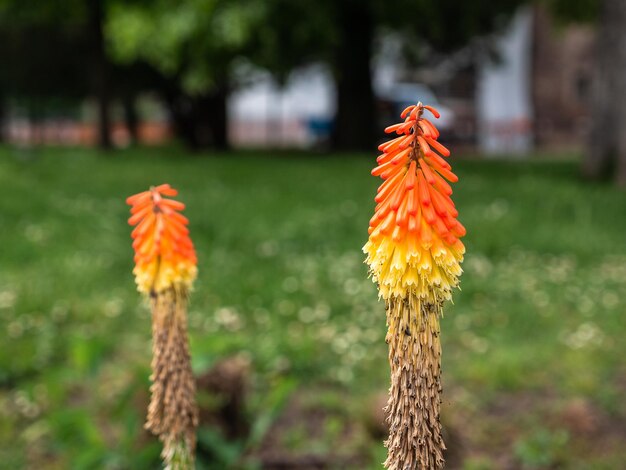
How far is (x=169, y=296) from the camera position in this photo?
6.48 ft

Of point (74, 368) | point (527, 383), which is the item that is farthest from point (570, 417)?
point (74, 368)

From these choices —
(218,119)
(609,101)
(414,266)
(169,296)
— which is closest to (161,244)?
(169,296)

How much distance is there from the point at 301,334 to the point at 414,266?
5132 mm

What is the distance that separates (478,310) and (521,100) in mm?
25447

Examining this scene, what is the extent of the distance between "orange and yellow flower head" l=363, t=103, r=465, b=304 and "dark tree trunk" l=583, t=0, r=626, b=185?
13.2 m

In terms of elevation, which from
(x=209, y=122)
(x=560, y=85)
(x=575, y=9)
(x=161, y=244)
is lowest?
(x=209, y=122)

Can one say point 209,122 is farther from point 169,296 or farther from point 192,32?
point 169,296

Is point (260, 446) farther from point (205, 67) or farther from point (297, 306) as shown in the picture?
point (205, 67)

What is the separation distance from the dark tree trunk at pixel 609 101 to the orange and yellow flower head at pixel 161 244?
12.9 metres

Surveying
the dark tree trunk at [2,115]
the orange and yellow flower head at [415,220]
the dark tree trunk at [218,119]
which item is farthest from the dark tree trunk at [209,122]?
the orange and yellow flower head at [415,220]

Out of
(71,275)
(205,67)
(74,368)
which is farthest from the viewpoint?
(205,67)

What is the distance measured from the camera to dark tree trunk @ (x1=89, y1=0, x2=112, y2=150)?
2022 centimetres

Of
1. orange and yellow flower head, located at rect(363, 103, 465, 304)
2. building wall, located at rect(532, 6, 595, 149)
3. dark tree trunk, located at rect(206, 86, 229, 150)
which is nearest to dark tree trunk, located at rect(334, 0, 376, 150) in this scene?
dark tree trunk, located at rect(206, 86, 229, 150)

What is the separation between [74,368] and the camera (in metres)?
5.66
